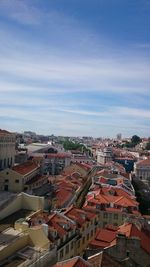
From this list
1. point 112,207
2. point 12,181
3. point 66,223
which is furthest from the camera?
point 12,181

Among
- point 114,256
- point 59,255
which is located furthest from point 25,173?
point 114,256

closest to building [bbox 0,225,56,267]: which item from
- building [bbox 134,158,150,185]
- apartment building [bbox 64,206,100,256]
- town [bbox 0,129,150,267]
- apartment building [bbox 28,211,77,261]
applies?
town [bbox 0,129,150,267]

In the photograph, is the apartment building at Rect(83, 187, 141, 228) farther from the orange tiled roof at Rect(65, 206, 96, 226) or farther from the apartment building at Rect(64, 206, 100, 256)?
the orange tiled roof at Rect(65, 206, 96, 226)

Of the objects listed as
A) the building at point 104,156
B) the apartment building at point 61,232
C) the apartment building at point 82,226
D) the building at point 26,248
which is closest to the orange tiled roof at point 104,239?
the apartment building at point 61,232

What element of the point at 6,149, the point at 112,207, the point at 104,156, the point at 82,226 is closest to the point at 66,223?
the point at 82,226

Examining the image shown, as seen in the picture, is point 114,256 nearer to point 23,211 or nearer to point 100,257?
Answer: point 100,257

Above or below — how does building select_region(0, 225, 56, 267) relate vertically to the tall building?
below

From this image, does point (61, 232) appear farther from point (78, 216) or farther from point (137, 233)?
point (137, 233)

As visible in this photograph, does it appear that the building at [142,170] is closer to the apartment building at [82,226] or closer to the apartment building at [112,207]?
the apartment building at [112,207]
